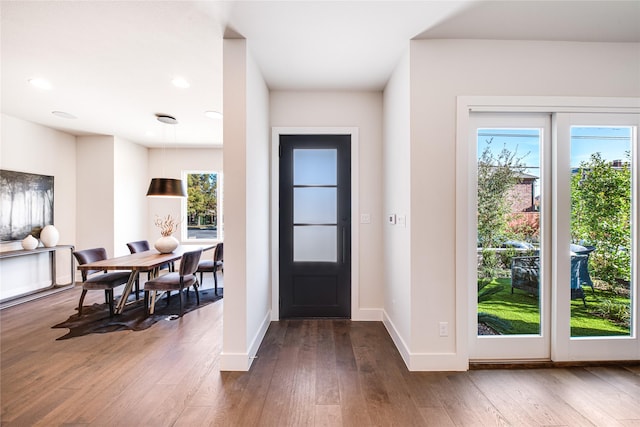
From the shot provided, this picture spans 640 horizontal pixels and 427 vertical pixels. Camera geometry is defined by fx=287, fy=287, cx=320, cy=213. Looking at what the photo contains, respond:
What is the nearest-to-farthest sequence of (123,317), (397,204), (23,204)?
(397,204) → (123,317) → (23,204)

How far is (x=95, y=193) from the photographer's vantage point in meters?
5.18

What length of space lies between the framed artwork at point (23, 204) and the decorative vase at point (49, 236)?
0.14 m

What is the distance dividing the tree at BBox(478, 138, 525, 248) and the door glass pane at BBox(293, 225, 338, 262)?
1545 mm

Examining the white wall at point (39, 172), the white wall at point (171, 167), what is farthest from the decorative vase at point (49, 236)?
the white wall at point (171, 167)

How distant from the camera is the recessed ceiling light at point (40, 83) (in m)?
3.06

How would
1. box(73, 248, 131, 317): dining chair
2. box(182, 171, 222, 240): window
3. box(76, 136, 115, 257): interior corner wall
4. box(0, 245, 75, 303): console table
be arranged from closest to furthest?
1. box(73, 248, 131, 317): dining chair
2. box(0, 245, 75, 303): console table
3. box(76, 136, 115, 257): interior corner wall
4. box(182, 171, 222, 240): window

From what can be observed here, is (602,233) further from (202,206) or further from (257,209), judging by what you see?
(202,206)

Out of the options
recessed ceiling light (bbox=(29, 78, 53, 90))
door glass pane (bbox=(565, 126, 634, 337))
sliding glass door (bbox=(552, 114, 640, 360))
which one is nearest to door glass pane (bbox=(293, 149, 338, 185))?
sliding glass door (bbox=(552, 114, 640, 360))

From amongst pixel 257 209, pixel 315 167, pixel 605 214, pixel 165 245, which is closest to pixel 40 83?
pixel 165 245

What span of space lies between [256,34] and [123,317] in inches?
137

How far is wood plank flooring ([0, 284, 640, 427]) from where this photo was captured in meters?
1.75

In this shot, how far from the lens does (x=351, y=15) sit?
2.03 meters

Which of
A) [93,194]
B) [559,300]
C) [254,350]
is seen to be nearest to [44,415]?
[254,350]

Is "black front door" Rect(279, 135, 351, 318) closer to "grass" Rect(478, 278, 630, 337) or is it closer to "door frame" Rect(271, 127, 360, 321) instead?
"door frame" Rect(271, 127, 360, 321)
